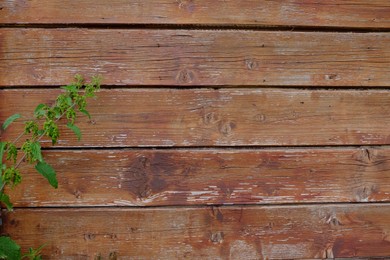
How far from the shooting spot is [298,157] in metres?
1.82

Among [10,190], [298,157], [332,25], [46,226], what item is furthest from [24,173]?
[332,25]

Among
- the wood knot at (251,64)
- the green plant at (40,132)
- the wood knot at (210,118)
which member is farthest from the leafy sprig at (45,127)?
the wood knot at (251,64)

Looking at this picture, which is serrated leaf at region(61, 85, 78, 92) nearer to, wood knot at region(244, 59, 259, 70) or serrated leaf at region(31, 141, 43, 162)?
serrated leaf at region(31, 141, 43, 162)

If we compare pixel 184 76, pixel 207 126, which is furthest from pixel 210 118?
pixel 184 76

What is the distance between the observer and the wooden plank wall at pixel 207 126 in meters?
1.71

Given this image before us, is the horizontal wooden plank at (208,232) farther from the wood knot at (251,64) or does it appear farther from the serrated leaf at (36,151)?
the wood knot at (251,64)

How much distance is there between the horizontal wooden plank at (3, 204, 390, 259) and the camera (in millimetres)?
1754

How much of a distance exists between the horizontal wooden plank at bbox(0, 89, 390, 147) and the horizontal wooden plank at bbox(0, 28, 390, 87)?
47mm

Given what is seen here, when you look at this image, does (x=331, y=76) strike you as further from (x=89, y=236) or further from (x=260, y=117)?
(x=89, y=236)

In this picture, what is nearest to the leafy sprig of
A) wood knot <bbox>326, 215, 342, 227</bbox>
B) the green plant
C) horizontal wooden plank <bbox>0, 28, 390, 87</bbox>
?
the green plant

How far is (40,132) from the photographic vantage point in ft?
5.14

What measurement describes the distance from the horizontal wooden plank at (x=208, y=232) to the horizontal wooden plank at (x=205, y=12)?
728 millimetres

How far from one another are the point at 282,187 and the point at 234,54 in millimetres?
562

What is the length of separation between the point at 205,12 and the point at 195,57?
0.18 metres
